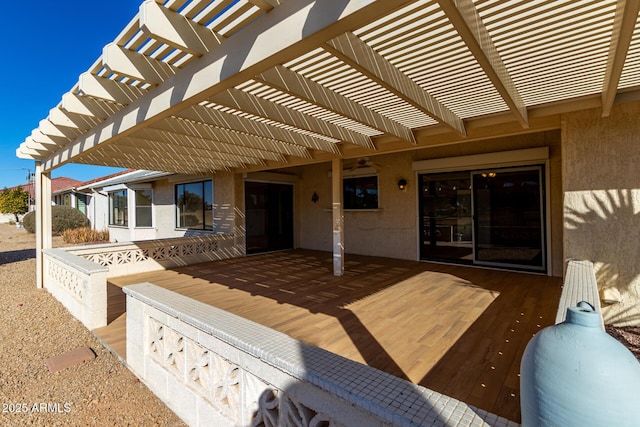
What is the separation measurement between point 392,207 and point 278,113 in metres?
5.04

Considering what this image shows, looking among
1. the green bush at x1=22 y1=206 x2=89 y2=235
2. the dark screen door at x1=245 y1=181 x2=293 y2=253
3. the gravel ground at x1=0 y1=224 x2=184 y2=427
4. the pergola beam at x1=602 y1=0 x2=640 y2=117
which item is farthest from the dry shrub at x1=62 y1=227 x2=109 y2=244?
the pergola beam at x1=602 y1=0 x2=640 y2=117

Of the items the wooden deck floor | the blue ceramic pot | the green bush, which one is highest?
the green bush

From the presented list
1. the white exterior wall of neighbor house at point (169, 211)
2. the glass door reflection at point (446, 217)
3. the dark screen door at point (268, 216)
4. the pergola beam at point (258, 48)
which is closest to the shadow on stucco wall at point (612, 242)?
the glass door reflection at point (446, 217)

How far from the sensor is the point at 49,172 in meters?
6.67

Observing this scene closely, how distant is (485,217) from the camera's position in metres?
6.82

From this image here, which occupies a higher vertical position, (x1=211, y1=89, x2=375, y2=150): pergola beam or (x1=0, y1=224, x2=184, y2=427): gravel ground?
(x1=211, y1=89, x2=375, y2=150): pergola beam

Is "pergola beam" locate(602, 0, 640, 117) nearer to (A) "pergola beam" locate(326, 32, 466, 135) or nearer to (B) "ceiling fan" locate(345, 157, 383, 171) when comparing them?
(A) "pergola beam" locate(326, 32, 466, 135)

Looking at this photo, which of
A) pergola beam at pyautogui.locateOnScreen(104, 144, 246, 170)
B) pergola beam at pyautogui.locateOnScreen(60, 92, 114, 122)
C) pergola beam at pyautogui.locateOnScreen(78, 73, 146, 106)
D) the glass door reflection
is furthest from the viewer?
the glass door reflection

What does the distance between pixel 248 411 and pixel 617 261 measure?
453cm

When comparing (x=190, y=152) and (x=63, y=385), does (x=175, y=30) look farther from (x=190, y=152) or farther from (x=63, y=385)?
(x=190, y=152)

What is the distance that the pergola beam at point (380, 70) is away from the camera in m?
2.13

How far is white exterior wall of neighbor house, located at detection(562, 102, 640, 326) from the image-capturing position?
3.63m

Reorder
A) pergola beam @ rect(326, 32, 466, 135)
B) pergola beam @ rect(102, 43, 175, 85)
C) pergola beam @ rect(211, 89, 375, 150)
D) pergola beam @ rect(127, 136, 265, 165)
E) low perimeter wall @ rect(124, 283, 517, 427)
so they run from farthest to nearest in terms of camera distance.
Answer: pergola beam @ rect(127, 136, 265, 165), pergola beam @ rect(211, 89, 375, 150), pergola beam @ rect(102, 43, 175, 85), pergola beam @ rect(326, 32, 466, 135), low perimeter wall @ rect(124, 283, 517, 427)

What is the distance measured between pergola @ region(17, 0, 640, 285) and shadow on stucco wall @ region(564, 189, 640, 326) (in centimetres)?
110
